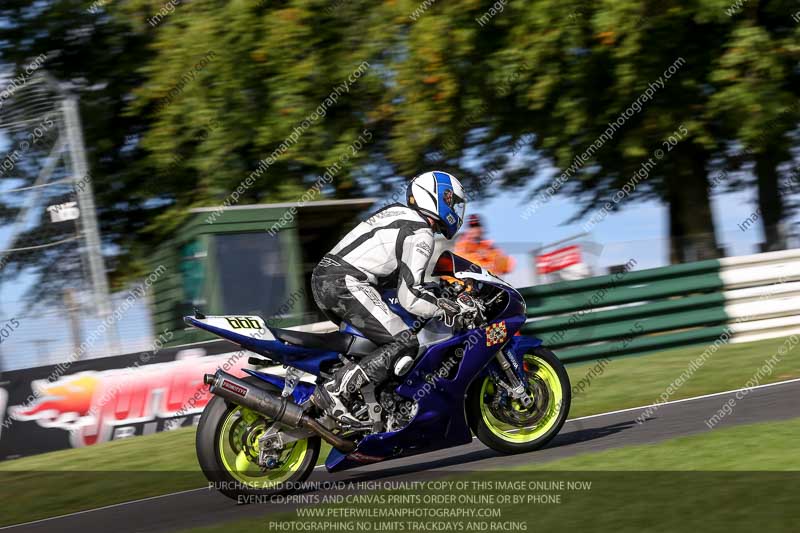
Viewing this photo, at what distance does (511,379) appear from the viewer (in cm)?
729

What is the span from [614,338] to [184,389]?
500 cm

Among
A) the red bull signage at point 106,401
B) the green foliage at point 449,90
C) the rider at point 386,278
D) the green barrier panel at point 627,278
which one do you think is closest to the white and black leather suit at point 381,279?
the rider at point 386,278

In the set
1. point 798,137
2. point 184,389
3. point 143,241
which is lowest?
point 143,241

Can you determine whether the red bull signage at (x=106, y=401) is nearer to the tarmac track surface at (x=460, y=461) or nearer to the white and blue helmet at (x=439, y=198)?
the tarmac track surface at (x=460, y=461)

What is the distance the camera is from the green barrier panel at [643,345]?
487 inches

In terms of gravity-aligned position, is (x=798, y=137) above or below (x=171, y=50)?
below

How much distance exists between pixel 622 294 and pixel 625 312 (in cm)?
23

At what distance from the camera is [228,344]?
466 inches

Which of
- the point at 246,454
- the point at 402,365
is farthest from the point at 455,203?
the point at 246,454

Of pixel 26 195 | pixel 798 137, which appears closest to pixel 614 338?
pixel 798 137

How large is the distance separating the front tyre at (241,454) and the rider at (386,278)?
0.41 m

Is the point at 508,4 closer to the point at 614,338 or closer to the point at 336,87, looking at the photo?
the point at 336,87

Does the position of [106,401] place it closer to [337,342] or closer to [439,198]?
[337,342]

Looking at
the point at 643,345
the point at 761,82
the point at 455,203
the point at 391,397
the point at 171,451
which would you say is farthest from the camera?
the point at 761,82
